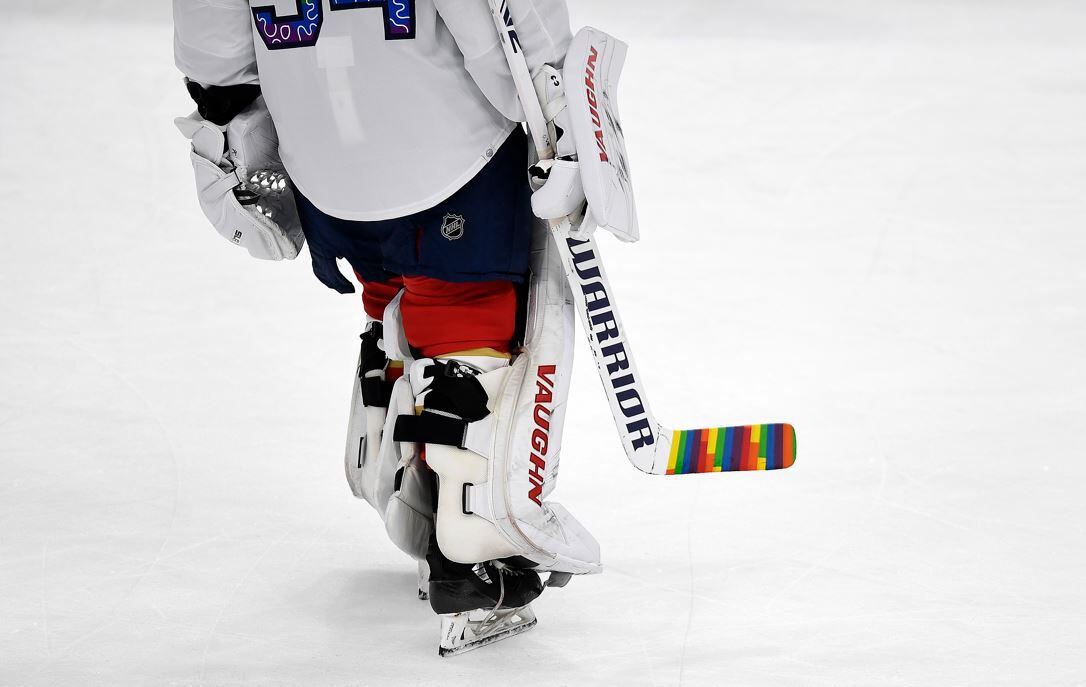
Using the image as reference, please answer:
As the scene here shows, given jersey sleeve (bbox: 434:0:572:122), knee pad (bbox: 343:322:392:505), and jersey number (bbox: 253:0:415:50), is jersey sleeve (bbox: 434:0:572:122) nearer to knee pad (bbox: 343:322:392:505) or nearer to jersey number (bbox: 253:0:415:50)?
jersey number (bbox: 253:0:415:50)

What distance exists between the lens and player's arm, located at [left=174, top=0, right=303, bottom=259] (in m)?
1.97

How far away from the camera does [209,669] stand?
78.2 inches

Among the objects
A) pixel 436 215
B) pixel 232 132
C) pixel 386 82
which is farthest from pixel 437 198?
pixel 232 132

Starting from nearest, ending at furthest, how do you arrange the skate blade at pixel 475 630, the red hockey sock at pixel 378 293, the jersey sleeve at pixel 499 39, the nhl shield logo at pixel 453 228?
the jersey sleeve at pixel 499 39 → the nhl shield logo at pixel 453 228 → the skate blade at pixel 475 630 → the red hockey sock at pixel 378 293

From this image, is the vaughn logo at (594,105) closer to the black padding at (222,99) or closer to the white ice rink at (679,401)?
the black padding at (222,99)

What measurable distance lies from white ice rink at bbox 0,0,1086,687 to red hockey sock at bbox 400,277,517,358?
1.60 ft

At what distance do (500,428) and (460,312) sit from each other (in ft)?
0.61

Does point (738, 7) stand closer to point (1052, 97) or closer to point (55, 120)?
point (1052, 97)

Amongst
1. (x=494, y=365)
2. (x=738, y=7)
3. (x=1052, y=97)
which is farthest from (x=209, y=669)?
(x=738, y=7)

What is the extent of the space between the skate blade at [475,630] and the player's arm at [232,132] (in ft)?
2.21

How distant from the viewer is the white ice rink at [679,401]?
208cm

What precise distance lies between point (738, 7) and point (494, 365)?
4.27m

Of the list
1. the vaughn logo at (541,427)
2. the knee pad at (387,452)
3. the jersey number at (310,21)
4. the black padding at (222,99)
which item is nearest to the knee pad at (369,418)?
the knee pad at (387,452)

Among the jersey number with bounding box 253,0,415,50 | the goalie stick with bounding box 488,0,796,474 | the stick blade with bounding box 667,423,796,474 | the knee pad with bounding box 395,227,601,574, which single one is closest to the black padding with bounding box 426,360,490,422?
the knee pad with bounding box 395,227,601,574
